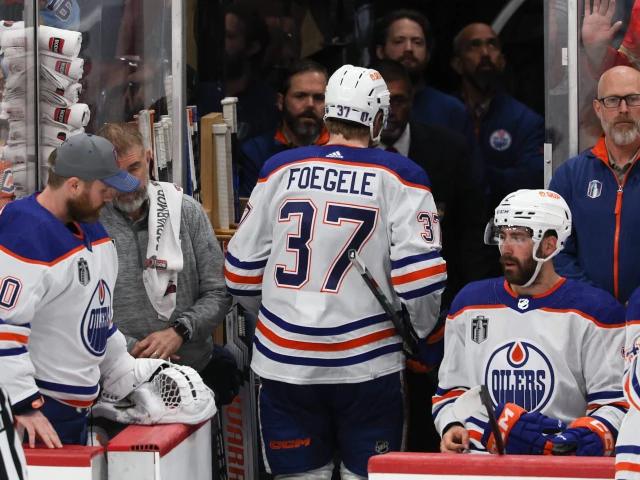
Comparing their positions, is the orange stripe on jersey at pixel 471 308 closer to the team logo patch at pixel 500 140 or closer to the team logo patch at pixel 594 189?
the team logo patch at pixel 594 189

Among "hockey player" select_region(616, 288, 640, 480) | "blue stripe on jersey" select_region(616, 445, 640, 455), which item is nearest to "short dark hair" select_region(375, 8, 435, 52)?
"hockey player" select_region(616, 288, 640, 480)

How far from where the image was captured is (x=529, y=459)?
3.22 m

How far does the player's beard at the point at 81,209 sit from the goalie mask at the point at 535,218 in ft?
3.92

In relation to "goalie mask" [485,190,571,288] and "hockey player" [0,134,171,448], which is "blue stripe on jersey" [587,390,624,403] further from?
→ "hockey player" [0,134,171,448]

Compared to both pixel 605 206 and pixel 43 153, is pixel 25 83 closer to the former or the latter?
pixel 43 153

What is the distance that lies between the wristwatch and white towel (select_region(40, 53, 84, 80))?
0.91 m

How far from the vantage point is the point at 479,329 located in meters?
3.80

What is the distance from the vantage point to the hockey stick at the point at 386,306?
163 inches

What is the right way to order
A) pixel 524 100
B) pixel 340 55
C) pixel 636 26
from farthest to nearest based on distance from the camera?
pixel 340 55 < pixel 524 100 < pixel 636 26

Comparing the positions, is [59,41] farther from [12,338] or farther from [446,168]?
[446,168]

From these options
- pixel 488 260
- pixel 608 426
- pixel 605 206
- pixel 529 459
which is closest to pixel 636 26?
pixel 605 206

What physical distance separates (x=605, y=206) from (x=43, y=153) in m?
1.87

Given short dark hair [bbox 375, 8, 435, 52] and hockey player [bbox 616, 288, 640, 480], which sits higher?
short dark hair [bbox 375, 8, 435, 52]

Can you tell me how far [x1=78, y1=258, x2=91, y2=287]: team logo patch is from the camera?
141 inches
